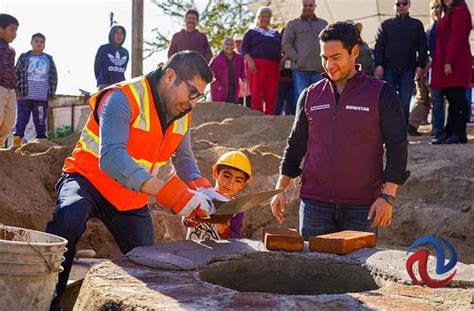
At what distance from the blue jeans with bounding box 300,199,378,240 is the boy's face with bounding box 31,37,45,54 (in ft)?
19.6

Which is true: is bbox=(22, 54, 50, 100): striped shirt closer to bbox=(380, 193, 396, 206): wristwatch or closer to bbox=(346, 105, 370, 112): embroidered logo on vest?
bbox=(346, 105, 370, 112): embroidered logo on vest

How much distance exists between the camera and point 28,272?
121 inches

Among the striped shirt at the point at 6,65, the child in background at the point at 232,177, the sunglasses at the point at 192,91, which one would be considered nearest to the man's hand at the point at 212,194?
the sunglasses at the point at 192,91

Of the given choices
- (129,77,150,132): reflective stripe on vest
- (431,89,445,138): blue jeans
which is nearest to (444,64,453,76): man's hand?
(431,89,445,138): blue jeans

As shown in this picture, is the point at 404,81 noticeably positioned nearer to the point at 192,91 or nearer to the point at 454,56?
the point at 454,56

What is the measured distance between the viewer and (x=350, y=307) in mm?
2641

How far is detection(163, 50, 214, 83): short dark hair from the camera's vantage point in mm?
3598

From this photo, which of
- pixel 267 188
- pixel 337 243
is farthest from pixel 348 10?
pixel 337 243

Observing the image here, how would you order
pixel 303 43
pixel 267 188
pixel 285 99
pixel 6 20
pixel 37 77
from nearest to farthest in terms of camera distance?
pixel 6 20 → pixel 267 188 → pixel 303 43 → pixel 37 77 → pixel 285 99

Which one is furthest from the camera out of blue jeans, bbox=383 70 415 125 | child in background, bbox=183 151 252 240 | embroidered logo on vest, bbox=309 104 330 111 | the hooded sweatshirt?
the hooded sweatshirt

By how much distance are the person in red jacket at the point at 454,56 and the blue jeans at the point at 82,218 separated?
179 inches

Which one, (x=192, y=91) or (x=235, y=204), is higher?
(x=192, y=91)

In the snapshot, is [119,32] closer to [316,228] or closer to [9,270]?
[316,228]

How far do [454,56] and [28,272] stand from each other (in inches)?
221
